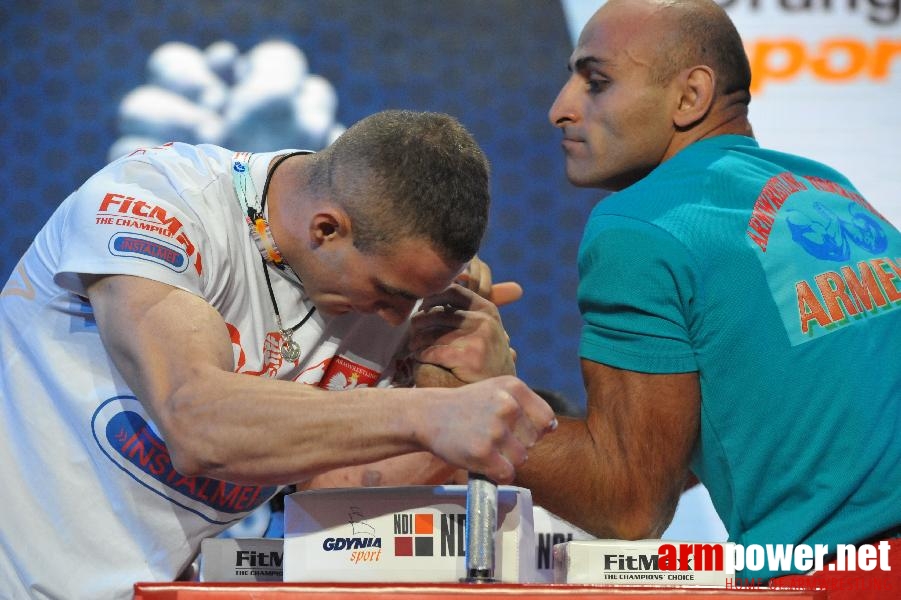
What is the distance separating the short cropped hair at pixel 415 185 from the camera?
1.49 metres

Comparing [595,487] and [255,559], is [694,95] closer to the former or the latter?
[595,487]

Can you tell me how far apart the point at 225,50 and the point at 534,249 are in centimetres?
107

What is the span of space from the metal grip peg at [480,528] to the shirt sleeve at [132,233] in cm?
52

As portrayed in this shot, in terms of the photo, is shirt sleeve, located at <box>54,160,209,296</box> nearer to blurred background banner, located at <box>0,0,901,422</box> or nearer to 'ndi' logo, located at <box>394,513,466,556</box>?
'ndi' logo, located at <box>394,513,466,556</box>

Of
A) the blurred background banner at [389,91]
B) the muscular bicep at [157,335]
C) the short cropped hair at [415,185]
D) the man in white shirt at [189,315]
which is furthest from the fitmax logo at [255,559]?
the blurred background banner at [389,91]

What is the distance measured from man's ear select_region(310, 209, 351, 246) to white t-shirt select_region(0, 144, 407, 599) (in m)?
0.11

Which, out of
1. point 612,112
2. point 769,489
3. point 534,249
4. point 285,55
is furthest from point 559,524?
point 285,55

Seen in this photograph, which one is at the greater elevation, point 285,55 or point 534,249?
point 285,55

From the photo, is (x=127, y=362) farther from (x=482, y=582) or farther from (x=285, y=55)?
(x=285, y=55)

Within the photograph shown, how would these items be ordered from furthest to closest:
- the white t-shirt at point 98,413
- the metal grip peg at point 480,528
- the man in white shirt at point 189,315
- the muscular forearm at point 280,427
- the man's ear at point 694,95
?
1. the man's ear at point 694,95
2. the white t-shirt at point 98,413
3. the man in white shirt at point 189,315
4. the muscular forearm at point 280,427
5. the metal grip peg at point 480,528

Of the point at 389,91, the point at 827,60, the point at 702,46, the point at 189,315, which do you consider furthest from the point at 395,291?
the point at 827,60

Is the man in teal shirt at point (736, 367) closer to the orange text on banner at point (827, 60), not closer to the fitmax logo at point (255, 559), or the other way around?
the fitmax logo at point (255, 559)

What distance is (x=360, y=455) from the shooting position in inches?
46.3

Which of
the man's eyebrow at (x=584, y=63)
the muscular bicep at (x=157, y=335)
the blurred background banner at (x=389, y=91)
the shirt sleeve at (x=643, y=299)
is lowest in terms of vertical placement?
the muscular bicep at (x=157, y=335)
